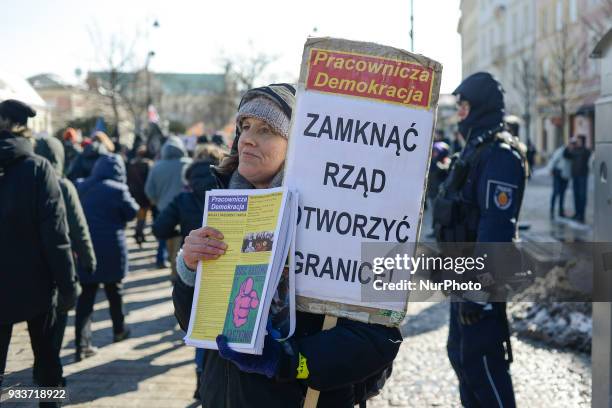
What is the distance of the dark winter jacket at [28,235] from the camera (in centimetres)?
400

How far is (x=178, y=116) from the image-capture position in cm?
10888

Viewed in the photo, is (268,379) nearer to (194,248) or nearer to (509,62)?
(194,248)

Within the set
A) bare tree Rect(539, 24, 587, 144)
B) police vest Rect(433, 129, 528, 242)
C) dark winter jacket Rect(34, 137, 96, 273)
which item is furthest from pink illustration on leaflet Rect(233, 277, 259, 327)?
bare tree Rect(539, 24, 587, 144)

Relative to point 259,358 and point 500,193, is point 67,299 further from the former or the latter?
point 500,193

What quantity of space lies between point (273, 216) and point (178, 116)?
4321 inches

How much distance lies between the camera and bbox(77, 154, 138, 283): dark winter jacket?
6.33 metres

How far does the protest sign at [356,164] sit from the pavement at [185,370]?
3.11 m

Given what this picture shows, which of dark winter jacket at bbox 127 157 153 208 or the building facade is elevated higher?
the building facade

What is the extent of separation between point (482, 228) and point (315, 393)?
6.43 feet

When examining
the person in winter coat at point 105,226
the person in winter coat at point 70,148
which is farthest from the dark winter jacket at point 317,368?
the person in winter coat at point 70,148

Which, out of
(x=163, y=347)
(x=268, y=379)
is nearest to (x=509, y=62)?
(x=163, y=347)

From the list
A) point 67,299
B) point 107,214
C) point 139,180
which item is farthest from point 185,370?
point 139,180

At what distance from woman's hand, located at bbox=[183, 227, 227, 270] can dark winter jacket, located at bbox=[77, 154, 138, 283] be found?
14.3ft

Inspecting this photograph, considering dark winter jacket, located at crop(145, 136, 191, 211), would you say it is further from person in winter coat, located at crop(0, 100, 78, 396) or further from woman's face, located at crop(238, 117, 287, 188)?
woman's face, located at crop(238, 117, 287, 188)
